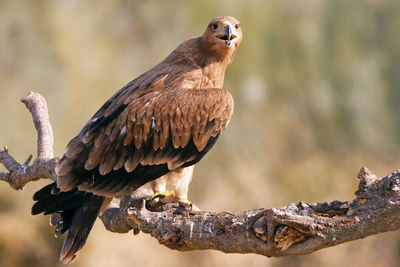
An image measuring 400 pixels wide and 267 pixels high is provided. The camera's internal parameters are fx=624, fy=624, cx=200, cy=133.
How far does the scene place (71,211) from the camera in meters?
4.47

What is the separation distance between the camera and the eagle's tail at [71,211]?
4367 millimetres

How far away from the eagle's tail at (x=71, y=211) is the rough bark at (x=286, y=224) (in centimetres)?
48

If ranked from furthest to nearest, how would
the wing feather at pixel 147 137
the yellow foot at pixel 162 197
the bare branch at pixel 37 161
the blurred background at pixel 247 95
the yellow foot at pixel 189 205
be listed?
the blurred background at pixel 247 95
the bare branch at pixel 37 161
the wing feather at pixel 147 137
the yellow foot at pixel 162 197
the yellow foot at pixel 189 205

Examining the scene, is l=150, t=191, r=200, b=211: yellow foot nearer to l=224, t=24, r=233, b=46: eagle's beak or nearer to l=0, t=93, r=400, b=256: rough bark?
l=0, t=93, r=400, b=256: rough bark

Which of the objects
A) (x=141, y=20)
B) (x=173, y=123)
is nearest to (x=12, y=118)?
(x=141, y=20)

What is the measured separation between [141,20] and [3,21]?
Answer: 255 cm

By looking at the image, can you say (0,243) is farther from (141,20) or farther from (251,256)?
(141,20)

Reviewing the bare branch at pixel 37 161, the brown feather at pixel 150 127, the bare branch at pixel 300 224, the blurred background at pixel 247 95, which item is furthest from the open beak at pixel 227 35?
the blurred background at pixel 247 95

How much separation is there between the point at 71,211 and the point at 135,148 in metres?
A: 0.68

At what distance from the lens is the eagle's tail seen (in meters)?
4.37

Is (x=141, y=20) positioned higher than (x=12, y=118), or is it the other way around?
(x=141, y=20)

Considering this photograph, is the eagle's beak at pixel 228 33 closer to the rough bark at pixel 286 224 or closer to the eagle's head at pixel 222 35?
the eagle's head at pixel 222 35

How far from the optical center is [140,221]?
13.1ft

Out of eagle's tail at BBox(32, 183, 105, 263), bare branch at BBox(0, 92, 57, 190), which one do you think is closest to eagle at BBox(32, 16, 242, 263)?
eagle's tail at BBox(32, 183, 105, 263)
